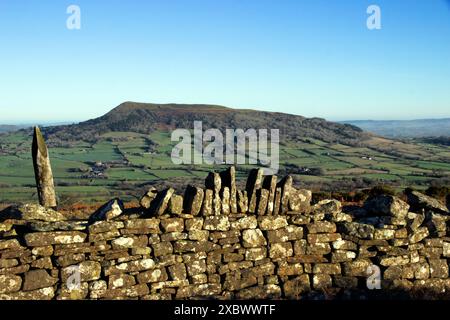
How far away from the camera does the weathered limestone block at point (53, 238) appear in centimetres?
795

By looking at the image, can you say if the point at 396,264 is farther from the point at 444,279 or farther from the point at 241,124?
the point at 241,124

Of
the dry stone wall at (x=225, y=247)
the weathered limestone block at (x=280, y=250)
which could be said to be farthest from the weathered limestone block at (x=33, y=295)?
the weathered limestone block at (x=280, y=250)

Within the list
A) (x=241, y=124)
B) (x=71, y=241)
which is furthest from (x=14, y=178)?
(x=241, y=124)

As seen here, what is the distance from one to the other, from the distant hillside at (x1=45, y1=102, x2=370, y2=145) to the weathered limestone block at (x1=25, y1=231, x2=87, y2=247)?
262 ft

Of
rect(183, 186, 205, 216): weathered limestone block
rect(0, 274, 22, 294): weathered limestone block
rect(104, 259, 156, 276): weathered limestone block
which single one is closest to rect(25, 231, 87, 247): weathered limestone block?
rect(0, 274, 22, 294): weathered limestone block

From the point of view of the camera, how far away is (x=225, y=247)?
8.88 m

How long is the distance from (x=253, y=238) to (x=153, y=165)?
163ft

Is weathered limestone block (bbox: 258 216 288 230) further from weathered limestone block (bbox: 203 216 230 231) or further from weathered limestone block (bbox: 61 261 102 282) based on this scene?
weathered limestone block (bbox: 61 261 102 282)

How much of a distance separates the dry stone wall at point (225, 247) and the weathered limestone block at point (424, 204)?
307 mm

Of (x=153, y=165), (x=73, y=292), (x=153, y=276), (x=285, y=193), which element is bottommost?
(x=153, y=165)

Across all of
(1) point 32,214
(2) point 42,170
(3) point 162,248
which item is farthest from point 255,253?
(2) point 42,170

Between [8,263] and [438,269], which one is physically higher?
[8,263]

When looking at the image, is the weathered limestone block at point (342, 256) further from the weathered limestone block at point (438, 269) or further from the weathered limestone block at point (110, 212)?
the weathered limestone block at point (110, 212)

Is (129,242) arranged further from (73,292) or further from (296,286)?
(296,286)
